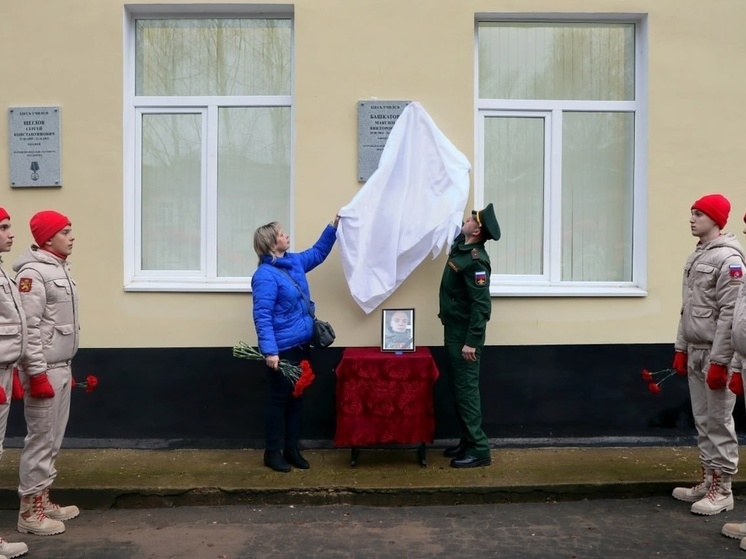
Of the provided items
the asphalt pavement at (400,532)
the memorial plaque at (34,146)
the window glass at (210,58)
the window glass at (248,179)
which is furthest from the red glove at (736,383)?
the memorial plaque at (34,146)

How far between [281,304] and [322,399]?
1.04 metres

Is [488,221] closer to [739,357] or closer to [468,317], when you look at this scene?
[468,317]

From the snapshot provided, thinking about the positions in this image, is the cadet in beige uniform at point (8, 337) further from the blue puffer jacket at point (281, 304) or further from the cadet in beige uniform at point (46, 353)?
the blue puffer jacket at point (281, 304)

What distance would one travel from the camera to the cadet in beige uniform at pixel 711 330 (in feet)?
16.0

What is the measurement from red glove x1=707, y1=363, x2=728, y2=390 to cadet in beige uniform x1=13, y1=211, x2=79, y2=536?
3979 mm

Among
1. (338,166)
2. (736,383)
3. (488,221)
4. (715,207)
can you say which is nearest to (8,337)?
(338,166)

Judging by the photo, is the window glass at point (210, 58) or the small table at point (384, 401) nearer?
the small table at point (384, 401)

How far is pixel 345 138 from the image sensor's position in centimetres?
614

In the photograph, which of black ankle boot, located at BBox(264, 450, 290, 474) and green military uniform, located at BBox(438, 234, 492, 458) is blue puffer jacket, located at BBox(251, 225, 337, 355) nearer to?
black ankle boot, located at BBox(264, 450, 290, 474)

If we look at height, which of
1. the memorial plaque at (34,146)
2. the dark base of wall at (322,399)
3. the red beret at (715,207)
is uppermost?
the memorial plaque at (34,146)

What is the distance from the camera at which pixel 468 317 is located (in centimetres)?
577

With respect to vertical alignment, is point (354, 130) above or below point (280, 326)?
above

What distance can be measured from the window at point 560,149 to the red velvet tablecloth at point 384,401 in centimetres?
132

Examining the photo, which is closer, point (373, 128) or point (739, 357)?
point (739, 357)
